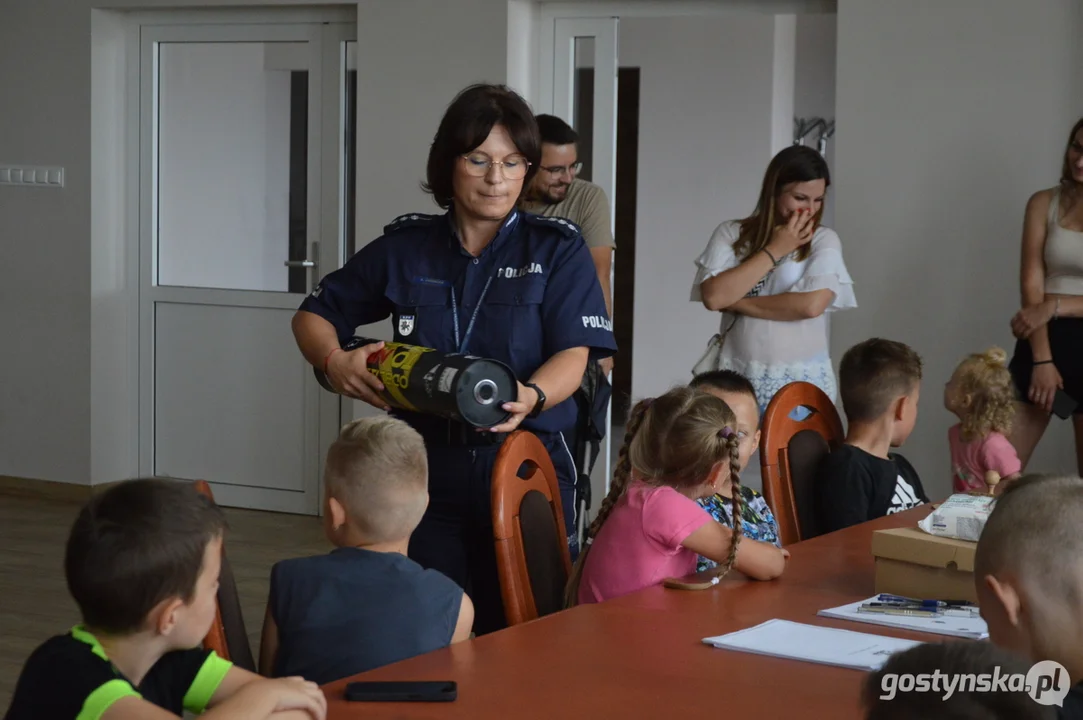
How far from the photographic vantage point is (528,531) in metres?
2.32

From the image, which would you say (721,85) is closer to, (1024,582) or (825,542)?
(825,542)

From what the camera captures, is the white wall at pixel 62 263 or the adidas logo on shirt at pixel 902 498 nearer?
the adidas logo on shirt at pixel 902 498

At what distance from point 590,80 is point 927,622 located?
394 centimetres

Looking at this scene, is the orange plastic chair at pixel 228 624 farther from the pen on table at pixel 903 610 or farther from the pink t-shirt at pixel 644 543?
the pen on table at pixel 903 610

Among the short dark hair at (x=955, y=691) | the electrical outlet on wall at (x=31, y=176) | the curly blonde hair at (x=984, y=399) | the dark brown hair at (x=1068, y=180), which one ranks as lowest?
the curly blonde hair at (x=984, y=399)

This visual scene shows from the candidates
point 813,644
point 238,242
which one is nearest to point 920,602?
point 813,644

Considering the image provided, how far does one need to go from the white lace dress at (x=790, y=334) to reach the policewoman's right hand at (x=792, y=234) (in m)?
0.04

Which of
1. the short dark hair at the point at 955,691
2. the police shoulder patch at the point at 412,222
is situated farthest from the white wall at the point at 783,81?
the short dark hair at the point at 955,691

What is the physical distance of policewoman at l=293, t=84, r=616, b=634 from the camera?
242 cm

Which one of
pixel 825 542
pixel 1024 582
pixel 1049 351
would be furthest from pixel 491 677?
pixel 1049 351

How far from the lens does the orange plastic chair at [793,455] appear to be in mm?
2971

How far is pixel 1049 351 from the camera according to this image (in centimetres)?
417

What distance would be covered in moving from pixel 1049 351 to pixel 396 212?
264cm

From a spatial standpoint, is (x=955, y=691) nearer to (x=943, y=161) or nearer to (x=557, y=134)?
(x=557, y=134)
